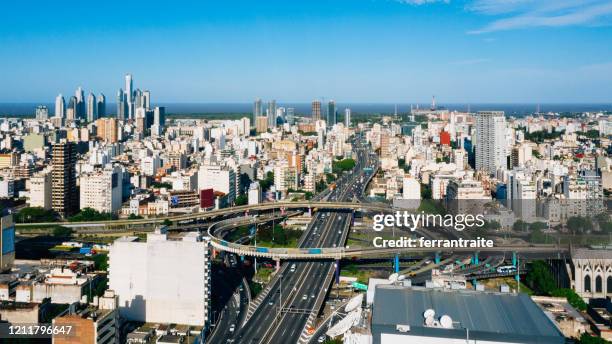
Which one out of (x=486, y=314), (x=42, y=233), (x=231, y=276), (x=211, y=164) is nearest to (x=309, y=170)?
(x=211, y=164)

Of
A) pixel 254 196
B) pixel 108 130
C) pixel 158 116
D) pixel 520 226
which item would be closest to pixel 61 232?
pixel 254 196

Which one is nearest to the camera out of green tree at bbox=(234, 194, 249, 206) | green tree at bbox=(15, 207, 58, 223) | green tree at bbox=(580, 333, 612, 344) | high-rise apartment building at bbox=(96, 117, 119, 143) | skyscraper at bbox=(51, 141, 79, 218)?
green tree at bbox=(580, 333, 612, 344)

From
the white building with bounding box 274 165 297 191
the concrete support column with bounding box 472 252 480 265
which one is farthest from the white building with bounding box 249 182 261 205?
the concrete support column with bounding box 472 252 480 265

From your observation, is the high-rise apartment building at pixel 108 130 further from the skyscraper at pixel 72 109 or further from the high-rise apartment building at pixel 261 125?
the skyscraper at pixel 72 109

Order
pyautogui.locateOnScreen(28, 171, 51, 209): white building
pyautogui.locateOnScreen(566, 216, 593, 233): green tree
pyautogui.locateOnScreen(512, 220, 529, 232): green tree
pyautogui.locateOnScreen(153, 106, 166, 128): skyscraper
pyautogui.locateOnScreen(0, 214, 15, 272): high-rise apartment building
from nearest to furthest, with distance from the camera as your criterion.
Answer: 1. pyautogui.locateOnScreen(0, 214, 15, 272): high-rise apartment building
2. pyautogui.locateOnScreen(566, 216, 593, 233): green tree
3. pyautogui.locateOnScreen(512, 220, 529, 232): green tree
4. pyautogui.locateOnScreen(28, 171, 51, 209): white building
5. pyautogui.locateOnScreen(153, 106, 166, 128): skyscraper

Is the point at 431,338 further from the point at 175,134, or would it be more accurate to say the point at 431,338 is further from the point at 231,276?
the point at 175,134

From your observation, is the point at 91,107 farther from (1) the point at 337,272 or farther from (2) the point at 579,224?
(2) the point at 579,224

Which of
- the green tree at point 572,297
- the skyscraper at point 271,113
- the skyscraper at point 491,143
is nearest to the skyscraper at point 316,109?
the skyscraper at point 271,113

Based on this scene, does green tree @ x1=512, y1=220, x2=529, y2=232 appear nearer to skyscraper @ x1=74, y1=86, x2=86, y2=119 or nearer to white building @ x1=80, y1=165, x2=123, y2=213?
white building @ x1=80, y1=165, x2=123, y2=213
